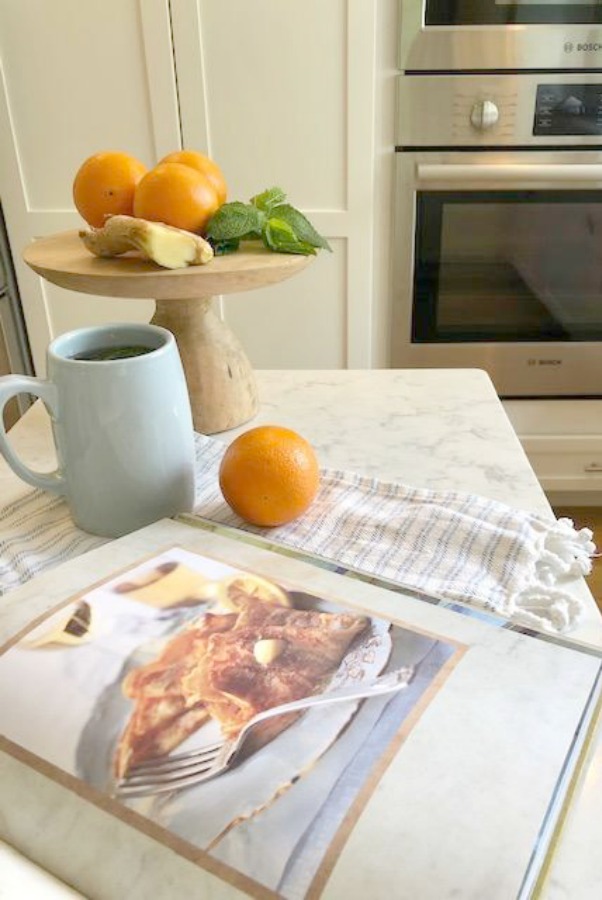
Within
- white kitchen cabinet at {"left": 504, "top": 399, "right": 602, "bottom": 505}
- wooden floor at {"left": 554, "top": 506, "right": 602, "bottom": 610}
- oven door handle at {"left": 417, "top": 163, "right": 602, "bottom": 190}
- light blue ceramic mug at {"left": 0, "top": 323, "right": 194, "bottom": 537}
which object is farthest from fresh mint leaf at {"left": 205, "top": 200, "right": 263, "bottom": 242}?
wooden floor at {"left": 554, "top": 506, "right": 602, "bottom": 610}

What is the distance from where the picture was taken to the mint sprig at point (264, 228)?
2.29 feet

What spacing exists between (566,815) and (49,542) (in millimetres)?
418

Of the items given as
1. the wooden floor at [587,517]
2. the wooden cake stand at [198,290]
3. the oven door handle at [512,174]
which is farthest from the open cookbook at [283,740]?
the wooden floor at [587,517]

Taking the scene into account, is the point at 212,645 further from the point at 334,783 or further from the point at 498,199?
the point at 498,199

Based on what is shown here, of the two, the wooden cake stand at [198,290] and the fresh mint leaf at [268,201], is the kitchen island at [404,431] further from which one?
the fresh mint leaf at [268,201]

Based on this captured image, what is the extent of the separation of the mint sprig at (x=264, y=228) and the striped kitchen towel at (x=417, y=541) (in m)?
0.23

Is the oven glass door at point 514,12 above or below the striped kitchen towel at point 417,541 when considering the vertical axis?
above

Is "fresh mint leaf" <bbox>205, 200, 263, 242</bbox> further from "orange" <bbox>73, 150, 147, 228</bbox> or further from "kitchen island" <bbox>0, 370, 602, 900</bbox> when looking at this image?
"kitchen island" <bbox>0, 370, 602, 900</bbox>

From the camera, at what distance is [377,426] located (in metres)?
0.79

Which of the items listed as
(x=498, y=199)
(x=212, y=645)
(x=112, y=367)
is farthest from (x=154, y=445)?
(x=498, y=199)

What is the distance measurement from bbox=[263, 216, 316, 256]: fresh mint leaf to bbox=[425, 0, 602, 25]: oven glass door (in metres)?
0.90

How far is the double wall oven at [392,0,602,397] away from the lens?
1387 mm

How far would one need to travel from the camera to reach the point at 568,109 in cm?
143

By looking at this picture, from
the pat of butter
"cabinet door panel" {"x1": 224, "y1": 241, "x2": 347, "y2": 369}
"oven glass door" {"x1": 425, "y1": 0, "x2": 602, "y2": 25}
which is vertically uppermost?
"oven glass door" {"x1": 425, "y1": 0, "x2": 602, "y2": 25}
